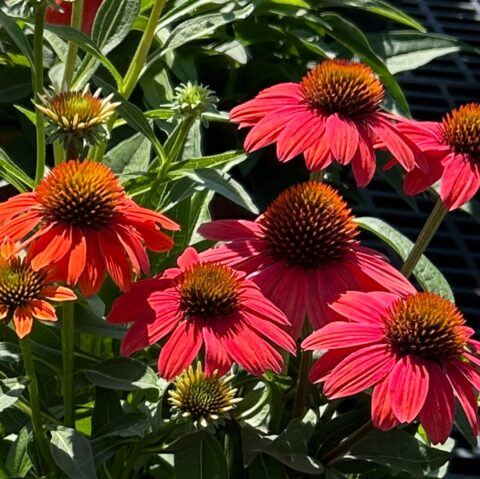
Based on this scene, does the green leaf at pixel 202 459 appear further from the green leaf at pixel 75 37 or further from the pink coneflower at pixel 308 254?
the green leaf at pixel 75 37

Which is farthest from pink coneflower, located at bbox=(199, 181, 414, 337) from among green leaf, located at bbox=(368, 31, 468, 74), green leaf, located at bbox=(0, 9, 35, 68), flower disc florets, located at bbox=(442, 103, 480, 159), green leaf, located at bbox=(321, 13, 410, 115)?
green leaf, located at bbox=(368, 31, 468, 74)

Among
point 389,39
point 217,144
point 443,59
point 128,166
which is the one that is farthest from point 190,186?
point 443,59

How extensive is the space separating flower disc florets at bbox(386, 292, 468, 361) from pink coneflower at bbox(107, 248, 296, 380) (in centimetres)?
7

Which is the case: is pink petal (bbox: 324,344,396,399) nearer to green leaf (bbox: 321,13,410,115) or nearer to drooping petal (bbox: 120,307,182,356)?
drooping petal (bbox: 120,307,182,356)

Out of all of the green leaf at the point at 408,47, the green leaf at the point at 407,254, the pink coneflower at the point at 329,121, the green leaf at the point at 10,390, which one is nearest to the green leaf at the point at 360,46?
the green leaf at the point at 408,47

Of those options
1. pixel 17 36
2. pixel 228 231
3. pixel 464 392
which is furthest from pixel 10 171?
pixel 464 392

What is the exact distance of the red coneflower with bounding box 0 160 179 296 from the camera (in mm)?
701

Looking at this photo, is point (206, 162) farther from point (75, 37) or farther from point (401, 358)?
point (401, 358)

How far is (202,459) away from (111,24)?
0.45 meters

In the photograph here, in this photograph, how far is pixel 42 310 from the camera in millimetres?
702

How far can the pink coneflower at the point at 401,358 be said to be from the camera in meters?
0.68

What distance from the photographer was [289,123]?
2.60ft

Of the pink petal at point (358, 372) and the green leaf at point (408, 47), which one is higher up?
the pink petal at point (358, 372)

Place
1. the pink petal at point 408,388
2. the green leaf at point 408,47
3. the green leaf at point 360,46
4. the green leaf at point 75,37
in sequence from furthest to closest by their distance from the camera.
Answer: the green leaf at point 408,47
the green leaf at point 360,46
the green leaf at point 75,37
the pink petal at point 408,388
